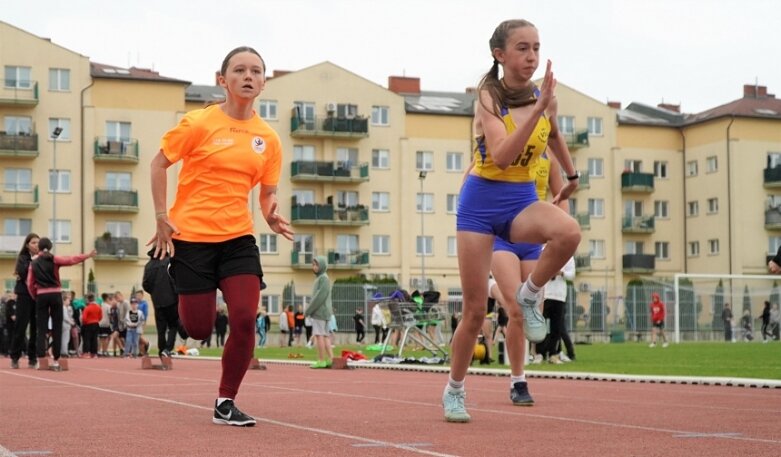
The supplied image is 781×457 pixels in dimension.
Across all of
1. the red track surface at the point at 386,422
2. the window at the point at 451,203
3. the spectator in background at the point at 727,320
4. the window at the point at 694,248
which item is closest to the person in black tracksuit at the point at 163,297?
the red track surface at the point at 386,422

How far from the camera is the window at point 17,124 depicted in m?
75.7

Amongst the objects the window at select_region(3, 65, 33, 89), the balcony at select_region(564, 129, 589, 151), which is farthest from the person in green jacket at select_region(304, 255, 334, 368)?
the balcony at select_region(564, 129, 589, 151)

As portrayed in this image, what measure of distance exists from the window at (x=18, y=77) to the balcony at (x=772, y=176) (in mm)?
49853

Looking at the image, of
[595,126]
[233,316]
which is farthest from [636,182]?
[233,316]

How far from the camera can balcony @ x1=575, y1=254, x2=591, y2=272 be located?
88.2 meters

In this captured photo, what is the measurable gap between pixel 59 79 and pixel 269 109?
13262 millimetres

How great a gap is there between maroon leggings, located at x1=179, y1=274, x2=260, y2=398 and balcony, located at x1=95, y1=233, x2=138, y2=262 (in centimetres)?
6911

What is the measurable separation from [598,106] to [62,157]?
36801mm

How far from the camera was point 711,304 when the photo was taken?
59.5 m

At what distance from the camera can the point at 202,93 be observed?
86000 mm

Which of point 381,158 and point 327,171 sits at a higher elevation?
point 381,158

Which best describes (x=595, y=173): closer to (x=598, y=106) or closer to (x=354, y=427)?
(x=598, y=106)

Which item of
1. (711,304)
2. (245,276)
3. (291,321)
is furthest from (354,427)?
(711,304)

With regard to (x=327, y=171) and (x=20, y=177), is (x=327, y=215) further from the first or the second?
(x=20, y=177)
